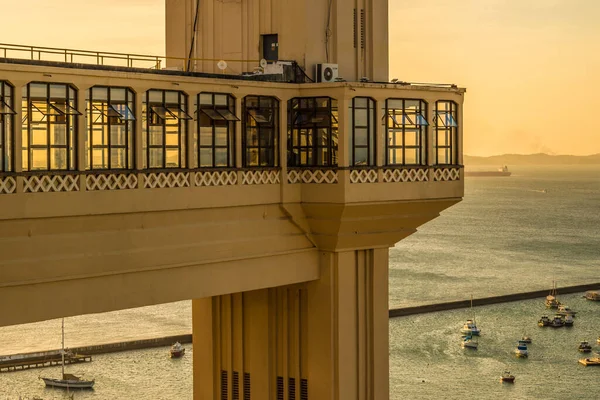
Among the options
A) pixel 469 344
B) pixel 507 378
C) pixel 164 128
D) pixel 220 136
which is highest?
pixel 164 128

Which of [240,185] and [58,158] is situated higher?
[58,158]

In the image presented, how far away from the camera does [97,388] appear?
8038 cm

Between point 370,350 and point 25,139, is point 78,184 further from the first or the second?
point 370,350

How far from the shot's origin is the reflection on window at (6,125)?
1947cm

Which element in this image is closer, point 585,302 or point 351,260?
point 351,260

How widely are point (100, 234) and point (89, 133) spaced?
186 cm

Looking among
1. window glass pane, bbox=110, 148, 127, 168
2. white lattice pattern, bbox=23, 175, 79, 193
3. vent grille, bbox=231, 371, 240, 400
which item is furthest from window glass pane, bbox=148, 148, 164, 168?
vent grille, bbox=231, 371, 240, 400

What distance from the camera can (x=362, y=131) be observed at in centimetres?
2456

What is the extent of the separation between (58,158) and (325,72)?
712cm

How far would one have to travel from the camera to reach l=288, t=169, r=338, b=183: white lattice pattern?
24281mm

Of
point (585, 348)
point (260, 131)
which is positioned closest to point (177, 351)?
point (585, 348)

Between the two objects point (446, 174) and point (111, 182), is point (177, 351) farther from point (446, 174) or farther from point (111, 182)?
point (111, 182)

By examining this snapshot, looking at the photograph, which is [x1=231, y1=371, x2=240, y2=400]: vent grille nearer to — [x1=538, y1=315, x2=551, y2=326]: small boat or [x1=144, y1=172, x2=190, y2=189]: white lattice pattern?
[x1=144, y1=172, x2=190, y2=189]: white lattice pattern

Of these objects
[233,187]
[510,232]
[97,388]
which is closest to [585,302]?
[97,388]
